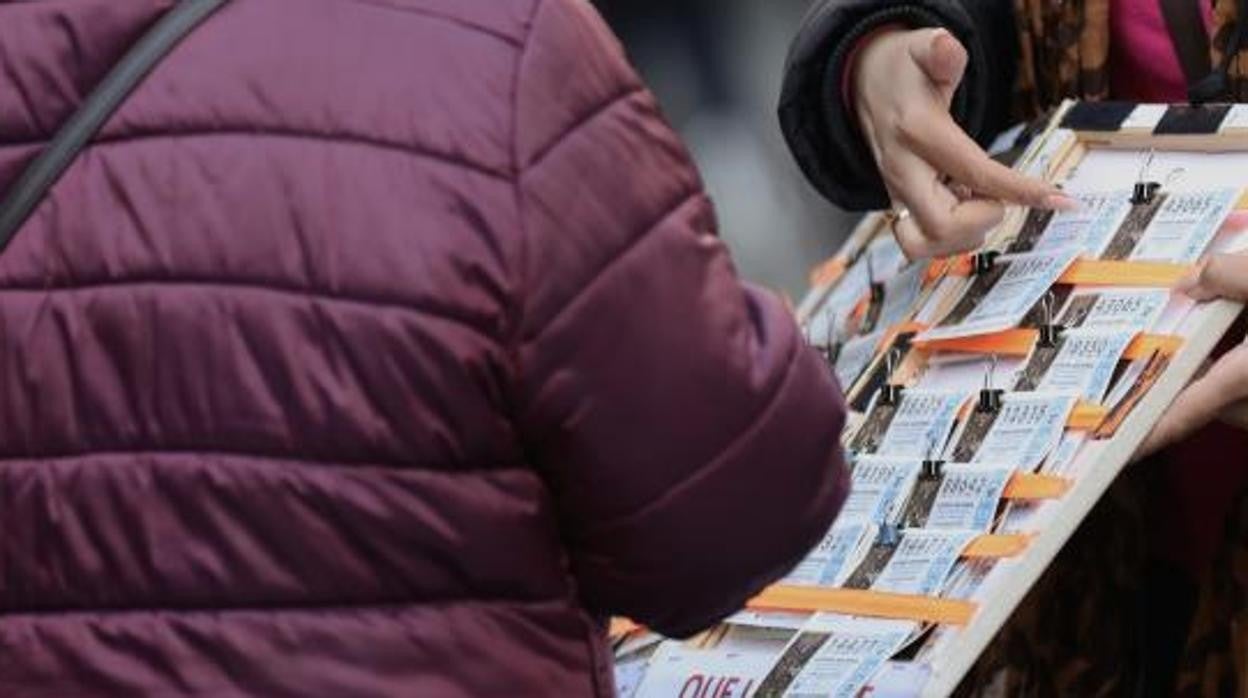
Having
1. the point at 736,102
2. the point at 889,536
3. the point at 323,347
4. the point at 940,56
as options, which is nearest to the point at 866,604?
the point at 889,536

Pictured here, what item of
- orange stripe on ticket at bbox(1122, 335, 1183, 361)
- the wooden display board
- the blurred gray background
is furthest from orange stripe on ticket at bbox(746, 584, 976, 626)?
the blurred gray background

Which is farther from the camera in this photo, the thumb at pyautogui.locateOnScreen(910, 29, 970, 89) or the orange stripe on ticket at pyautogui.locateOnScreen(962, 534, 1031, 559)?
the thumb at pyautogui.locateOnScreen(910, 29, 970, 89)

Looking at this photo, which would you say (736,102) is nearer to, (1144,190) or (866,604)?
(1144,190)

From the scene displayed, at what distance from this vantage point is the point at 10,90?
47.0 inches

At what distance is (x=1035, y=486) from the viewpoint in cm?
158

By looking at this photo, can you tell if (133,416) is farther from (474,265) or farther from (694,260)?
(694,260)

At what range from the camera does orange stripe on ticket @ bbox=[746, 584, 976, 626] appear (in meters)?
1.54

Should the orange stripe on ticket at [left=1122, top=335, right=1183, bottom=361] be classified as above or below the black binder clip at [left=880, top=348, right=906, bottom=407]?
above

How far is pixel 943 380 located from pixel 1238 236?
0.82ft

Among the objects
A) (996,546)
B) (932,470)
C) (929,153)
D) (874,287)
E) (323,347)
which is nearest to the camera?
(323,347)

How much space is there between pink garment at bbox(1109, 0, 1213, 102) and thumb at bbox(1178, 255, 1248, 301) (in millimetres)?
254

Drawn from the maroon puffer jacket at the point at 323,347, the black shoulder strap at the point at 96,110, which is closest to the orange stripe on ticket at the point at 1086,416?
the maroon puffer jacket at the point at 323,347

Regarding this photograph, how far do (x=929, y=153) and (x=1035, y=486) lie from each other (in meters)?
0.33

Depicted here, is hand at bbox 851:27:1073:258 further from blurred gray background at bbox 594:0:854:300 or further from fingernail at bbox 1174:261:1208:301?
blurred gray background at bbox 594:0:854:300
